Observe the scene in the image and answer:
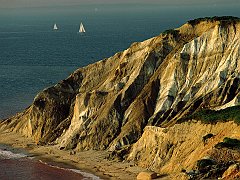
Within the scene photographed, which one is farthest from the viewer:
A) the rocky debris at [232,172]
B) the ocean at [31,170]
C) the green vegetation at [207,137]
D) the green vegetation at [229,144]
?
the ocean at [31,170]

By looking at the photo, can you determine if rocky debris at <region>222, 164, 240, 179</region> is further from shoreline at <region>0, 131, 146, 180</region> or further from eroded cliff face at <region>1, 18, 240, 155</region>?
eroded cliff face at <region>1, 18, 240, 155</region>

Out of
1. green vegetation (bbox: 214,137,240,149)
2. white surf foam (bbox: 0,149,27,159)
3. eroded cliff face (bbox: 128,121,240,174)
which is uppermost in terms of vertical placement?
green vegetation (bbox: 214,137,240,149)

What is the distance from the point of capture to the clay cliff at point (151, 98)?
8012 cm

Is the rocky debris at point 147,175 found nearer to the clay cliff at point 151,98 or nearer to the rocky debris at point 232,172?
the clay cliff at point 151,98

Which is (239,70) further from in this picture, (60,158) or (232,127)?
(60,158)

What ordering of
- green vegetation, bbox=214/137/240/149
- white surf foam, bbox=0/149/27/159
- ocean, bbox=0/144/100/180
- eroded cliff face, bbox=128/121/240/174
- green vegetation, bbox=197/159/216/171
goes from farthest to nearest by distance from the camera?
white surf foam, bbox=0/149/27/159, ocean, bbox=0/144/100/180, eroded cliff face, bbox=128/121/240/174, green vegetation, bbox=214/137/240/149, green vegetation, bbox=197/159/216/171

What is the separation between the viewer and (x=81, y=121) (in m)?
92.8

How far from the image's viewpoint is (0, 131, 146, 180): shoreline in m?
76.8

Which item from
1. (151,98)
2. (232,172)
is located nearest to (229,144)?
(232,172)

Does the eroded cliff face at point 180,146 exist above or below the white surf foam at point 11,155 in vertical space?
above

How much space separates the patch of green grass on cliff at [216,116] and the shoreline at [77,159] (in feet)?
30.8

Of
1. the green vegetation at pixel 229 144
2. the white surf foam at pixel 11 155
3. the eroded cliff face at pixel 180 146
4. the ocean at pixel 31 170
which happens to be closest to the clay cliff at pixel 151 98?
the eroded cliff face at pixel 180 146

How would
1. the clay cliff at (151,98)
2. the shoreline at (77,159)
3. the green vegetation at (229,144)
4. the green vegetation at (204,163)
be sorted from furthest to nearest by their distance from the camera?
the clay cliff at (151,98) < the shoreline at (77,159) < the green vegetation at (229,144) < the green vegetation at (204,163)

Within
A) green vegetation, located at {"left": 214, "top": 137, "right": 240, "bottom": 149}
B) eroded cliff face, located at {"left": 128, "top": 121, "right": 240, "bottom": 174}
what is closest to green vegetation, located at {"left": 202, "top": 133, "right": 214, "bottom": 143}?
eroded cliff face, located at {"left": 128, "top": 121, "right": 240, "bottom": 174}
